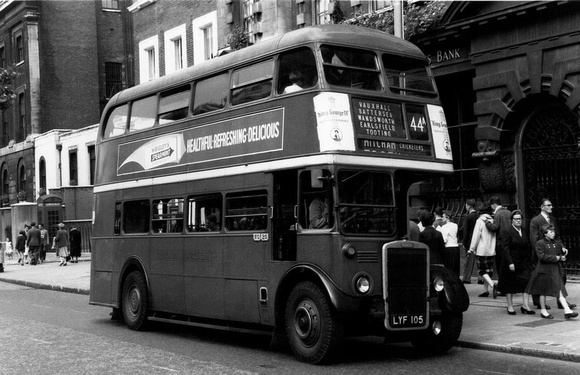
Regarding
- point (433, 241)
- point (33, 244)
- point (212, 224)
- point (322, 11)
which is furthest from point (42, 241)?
point (433, 241)

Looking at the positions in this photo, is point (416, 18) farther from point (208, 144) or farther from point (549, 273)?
point (208, 144)

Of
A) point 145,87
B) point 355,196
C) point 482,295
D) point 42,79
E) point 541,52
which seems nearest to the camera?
point 355,196

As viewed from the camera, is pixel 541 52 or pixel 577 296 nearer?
pixel 577 296

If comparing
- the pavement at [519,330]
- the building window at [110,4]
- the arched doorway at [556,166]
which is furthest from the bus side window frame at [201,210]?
the building window at [110,4]

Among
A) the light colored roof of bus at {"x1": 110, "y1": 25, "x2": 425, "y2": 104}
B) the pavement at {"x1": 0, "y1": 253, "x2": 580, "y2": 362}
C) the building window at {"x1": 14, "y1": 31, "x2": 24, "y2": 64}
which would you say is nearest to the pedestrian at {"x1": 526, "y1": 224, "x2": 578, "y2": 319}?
the pavement at {"x1": 0, "y1": 253, "x2": 580, "y2": 362}

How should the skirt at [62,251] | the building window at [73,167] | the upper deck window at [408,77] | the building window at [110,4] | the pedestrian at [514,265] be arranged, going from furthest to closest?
the building window at [110,4] → the building window at [73,167] → the skirt at [62,251] → the pedestrian at [514,265] → the upper deck window at [408,77]

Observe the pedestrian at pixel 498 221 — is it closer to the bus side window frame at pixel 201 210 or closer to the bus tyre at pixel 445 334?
the bus tyre at pixel 445 334

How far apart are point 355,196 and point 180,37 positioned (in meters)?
23.2

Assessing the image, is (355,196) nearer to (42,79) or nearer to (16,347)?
(16,347)

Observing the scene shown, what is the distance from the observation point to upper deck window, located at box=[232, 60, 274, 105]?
11734mm

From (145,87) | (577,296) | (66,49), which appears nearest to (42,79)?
(66,49)

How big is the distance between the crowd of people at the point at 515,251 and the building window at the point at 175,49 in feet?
60.7

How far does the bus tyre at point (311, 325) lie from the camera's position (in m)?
10.3

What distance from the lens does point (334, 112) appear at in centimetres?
1054
